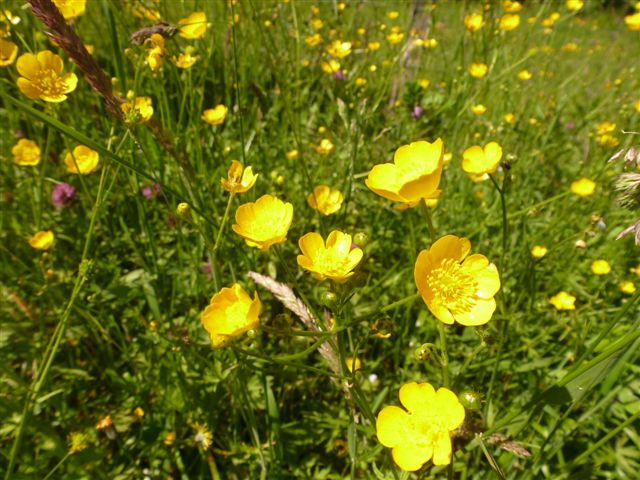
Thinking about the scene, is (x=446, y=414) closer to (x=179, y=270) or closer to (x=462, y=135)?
(x=179, y=270)

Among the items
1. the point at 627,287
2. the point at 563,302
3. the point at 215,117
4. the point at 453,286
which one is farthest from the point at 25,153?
the point at 627,287

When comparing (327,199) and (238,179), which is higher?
(238,179)

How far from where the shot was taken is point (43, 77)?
5.95 feet

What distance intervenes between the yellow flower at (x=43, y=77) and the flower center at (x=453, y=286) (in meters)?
1.48

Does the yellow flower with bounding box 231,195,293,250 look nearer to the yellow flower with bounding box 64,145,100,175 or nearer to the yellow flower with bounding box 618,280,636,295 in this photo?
the yellow flower with bounding box 64,145,100,175

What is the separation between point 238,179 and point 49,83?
1.01 m

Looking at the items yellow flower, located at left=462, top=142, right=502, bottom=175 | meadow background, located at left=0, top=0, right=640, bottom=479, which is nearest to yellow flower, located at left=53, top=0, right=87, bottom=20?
meadow background, located at left=0, top=0, right=640, bottom=479

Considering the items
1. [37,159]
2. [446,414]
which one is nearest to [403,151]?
[446,414]

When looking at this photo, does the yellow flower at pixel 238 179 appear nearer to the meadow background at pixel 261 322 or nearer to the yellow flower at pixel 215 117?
the meadow background at pixel 261 322

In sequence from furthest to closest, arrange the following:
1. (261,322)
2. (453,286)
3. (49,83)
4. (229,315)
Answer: (49,83), (261,322), (453,286), (229,315)

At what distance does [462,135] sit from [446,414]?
295cm

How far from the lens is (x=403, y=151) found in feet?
4.88

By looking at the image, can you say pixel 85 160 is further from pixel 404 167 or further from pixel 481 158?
pixel 481 158

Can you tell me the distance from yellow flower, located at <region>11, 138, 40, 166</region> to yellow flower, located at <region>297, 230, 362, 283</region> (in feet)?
6.52
